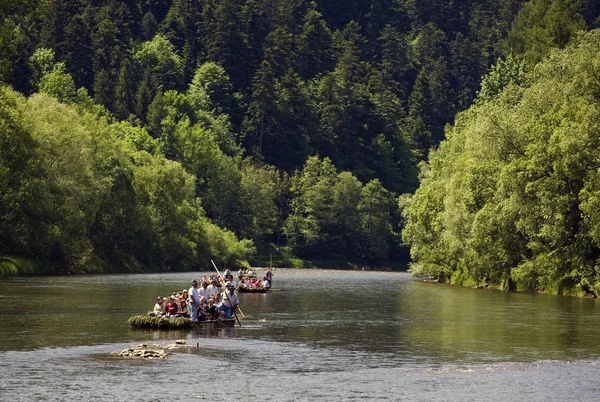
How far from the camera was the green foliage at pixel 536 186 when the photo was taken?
8725 cm

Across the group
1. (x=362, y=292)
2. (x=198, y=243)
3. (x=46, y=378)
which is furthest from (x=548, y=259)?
(x=198, y=243)

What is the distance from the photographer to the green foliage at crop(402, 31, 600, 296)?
8725 centimetres

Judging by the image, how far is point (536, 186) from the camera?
88688 mm

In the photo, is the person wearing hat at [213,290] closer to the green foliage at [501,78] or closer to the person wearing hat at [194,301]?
the person wearing hat at [194,301]

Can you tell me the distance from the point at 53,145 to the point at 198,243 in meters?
48.5

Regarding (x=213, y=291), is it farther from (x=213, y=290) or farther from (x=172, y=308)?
(x=172, y=308)

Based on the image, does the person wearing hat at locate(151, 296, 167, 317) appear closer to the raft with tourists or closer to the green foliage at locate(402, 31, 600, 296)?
the raft with tourists

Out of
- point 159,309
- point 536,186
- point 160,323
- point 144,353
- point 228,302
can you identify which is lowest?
point 144,353

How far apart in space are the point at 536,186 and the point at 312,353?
43942mm

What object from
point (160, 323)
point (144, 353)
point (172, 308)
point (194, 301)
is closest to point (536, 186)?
point (194, 301)

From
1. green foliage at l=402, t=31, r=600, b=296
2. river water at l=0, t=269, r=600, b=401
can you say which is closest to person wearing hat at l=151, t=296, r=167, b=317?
river water at l=0, t=269, r=600, b=401

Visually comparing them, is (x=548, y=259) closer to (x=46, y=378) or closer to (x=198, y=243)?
(x=46, y=378)

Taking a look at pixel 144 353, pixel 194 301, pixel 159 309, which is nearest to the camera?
pixel 144 353

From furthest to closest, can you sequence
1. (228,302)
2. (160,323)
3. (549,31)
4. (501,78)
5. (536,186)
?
A: 1. (549,31)
2. (501,78)
3. (536,186)
4. (228,302)
5. (160,323)
